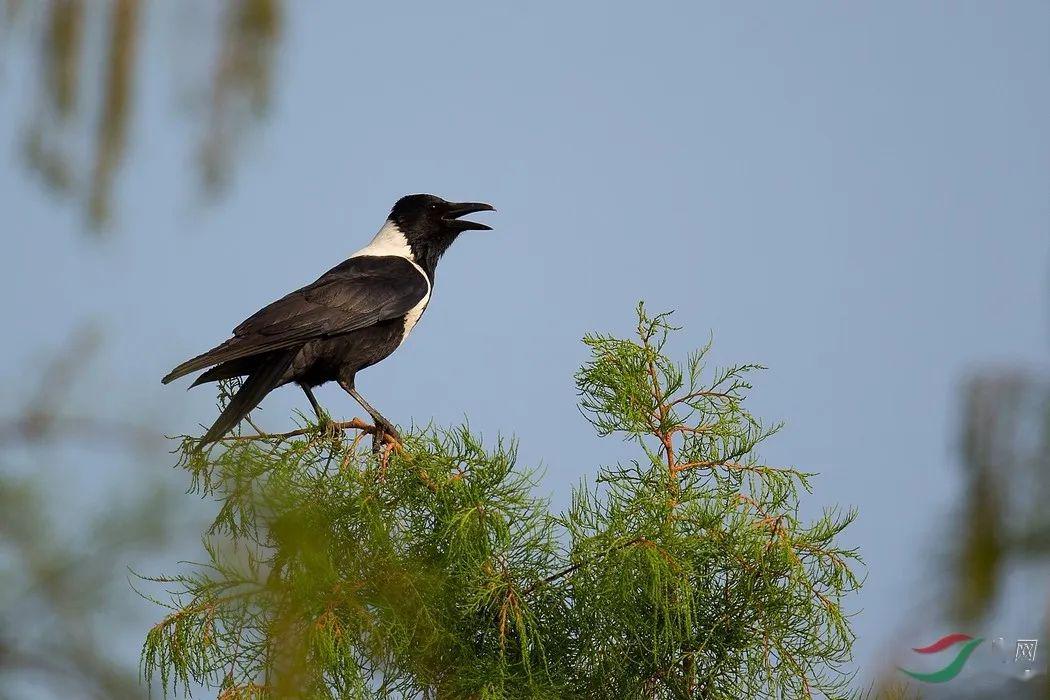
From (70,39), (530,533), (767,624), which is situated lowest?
(767,624)

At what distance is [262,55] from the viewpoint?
3.72ft

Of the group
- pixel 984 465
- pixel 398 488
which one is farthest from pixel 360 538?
pixel 984 465

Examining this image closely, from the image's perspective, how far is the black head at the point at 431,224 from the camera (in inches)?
281

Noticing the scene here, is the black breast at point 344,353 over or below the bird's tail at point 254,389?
over

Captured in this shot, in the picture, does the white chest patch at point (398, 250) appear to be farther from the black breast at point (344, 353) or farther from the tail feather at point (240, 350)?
the tail feather at point (240, 350)

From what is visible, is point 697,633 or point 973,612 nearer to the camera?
point 973,612

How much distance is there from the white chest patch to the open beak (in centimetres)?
32

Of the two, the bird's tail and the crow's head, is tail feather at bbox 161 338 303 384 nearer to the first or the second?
the bird's tail

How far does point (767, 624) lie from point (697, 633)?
0.63 feet

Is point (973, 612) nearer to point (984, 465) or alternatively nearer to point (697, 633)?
point (984, 465)

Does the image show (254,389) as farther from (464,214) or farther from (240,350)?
(464,214)

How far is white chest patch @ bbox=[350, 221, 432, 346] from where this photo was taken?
639 cm

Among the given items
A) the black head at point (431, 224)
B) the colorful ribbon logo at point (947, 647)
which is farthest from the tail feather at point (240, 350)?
the colorful ribbon logo at point (947, 647)

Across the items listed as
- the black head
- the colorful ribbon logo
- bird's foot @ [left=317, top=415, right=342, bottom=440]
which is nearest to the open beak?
the black head
